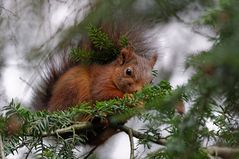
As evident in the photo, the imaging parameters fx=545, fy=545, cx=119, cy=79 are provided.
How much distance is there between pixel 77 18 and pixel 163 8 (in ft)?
1.13

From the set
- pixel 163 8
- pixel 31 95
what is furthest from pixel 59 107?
pixel 163 8

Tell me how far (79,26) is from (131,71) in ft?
0.84

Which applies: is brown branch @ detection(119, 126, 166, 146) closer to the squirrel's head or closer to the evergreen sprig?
the evergreen sprig

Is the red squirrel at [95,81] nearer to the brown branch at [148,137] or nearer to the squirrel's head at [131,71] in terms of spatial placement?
the squirrel's head at [131,71]

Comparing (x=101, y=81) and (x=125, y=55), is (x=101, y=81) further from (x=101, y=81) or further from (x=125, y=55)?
(x=125, y=55)

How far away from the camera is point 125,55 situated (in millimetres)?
1975

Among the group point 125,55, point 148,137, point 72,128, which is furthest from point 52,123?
point 125,55

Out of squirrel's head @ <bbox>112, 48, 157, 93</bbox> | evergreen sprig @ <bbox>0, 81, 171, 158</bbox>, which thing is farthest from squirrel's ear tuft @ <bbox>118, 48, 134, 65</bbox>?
evergreen sprig @ <bbox>0, 81, 171, 158</bbox>

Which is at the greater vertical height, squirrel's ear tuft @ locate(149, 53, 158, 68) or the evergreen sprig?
the evergreen sprig

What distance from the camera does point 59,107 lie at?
205cm

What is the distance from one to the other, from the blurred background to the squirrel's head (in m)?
0.11

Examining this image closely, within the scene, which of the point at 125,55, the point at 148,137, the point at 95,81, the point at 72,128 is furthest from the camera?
the point at 95,81

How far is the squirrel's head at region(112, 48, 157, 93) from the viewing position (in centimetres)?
196

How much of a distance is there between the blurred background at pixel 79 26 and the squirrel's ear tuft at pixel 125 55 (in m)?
0.13
